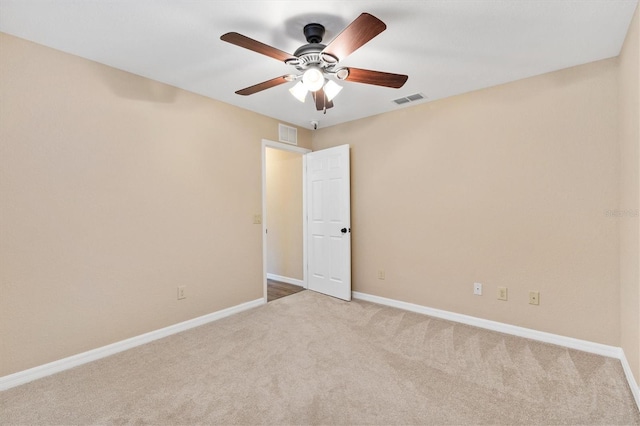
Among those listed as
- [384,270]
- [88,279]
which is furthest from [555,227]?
[88,279]

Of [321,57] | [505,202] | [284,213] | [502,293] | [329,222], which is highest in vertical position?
[321,57]

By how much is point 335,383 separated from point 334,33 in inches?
96.3

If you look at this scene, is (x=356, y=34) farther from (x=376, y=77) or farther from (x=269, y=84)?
(x=269, y=84)

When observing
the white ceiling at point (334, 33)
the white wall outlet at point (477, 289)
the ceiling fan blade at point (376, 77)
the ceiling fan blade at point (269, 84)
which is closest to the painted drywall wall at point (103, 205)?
the white ceiling at point (334, 33)

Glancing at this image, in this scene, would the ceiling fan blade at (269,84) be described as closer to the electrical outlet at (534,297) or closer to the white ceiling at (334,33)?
the white ceiling at (334,33)

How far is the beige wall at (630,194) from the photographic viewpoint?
1.87 meters

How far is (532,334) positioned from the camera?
9.05 ft

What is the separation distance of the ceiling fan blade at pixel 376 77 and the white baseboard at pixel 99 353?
2.75 meters

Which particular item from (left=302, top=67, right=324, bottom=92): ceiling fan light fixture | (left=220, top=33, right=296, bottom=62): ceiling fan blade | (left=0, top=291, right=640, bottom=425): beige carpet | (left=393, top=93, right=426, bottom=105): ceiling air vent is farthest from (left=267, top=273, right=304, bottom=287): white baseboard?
(left=220, top=33, right=296, bottom=62): ceiling fan blade

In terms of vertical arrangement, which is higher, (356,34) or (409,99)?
(409,99)

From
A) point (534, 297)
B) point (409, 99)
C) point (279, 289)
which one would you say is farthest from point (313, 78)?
point (279, 289)

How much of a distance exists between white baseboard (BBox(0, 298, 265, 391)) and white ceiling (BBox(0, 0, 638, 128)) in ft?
7.78

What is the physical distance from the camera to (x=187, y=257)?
3.10 metres

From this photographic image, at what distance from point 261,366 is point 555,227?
2762 millimetres
